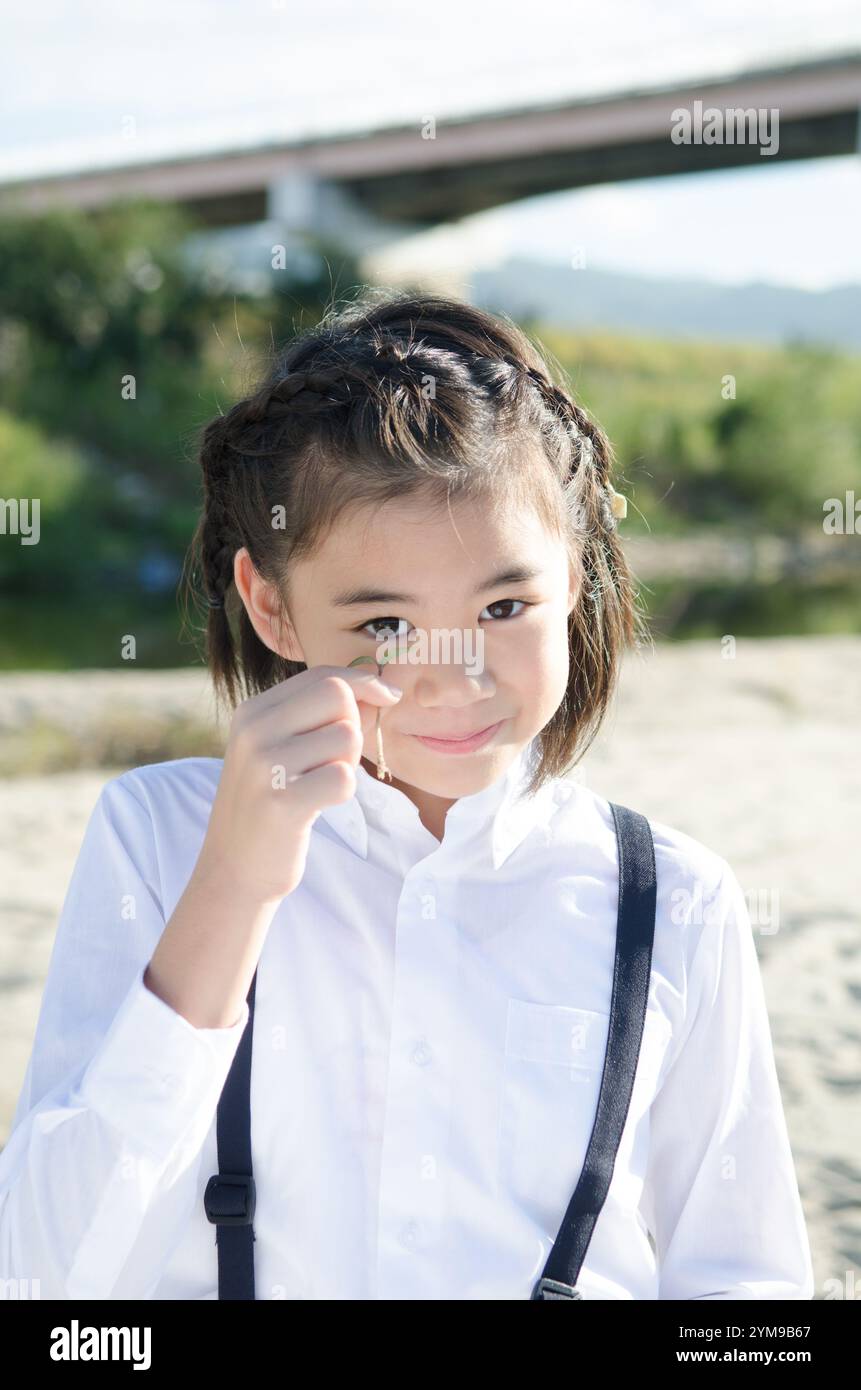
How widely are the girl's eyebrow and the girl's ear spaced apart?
16 centimetres

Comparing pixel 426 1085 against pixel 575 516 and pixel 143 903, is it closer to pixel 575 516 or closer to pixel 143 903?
pixel 143 903

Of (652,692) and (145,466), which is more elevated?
(145,466)

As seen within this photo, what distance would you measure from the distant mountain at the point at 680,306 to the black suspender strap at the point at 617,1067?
17797 millimetres

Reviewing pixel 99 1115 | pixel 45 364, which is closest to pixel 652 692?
pixel 99 1115

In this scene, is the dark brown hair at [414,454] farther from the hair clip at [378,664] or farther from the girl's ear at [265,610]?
the hair clip at [378,664]

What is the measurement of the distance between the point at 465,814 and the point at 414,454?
0.37 m

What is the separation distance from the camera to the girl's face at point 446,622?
1241 mm

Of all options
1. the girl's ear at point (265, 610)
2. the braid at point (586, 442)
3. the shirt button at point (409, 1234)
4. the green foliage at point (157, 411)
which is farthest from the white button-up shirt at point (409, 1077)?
the green foliage at point (157, 411)

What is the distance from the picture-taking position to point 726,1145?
1347 mm

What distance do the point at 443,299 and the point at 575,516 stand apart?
0.95 ft

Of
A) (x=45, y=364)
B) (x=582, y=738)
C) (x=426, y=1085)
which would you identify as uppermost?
(x=45, y=364)

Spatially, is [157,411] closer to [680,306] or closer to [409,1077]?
[409,1077]

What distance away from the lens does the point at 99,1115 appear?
1.09 m

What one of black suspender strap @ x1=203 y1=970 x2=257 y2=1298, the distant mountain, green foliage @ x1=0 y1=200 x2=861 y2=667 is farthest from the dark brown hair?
the distant mountain
